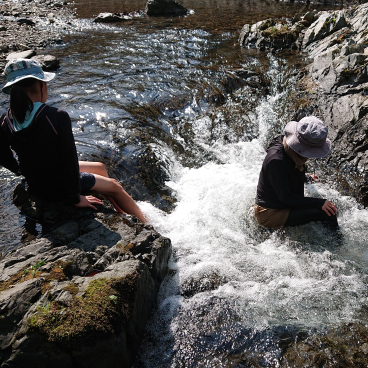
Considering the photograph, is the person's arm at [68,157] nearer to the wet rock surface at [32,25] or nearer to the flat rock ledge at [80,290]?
the flat rock ledge at [80,290]

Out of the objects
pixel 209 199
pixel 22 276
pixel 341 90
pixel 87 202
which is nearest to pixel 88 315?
pixel 22 276

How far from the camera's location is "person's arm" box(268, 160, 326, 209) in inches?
207

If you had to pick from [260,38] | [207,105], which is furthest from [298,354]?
[260,38]

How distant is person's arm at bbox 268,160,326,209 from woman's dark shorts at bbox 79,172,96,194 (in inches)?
109

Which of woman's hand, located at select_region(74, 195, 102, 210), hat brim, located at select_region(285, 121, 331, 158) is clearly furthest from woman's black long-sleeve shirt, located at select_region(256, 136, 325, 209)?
woman's hand, located at select_region(74, 195, 102, 210)

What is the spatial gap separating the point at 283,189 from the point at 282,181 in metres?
0.14

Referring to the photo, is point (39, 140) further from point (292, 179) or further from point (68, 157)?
point (292, 179)

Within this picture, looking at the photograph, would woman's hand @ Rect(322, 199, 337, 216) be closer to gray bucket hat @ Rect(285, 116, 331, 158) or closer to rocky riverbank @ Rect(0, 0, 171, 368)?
gray bucket hat @ Rect(285, 116, 331, 158)

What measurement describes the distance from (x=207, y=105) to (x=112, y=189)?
595 cm

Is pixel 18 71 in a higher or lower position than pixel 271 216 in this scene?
higher

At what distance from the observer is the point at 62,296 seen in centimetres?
366

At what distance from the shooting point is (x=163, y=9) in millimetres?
23969

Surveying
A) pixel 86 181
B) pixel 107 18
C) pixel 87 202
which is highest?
pixel 107 18

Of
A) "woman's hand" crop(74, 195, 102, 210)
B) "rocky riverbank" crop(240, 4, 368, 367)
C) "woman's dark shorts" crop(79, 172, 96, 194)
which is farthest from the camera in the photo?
"woman's dark shorts" crop(79, 172, 96, 194)
